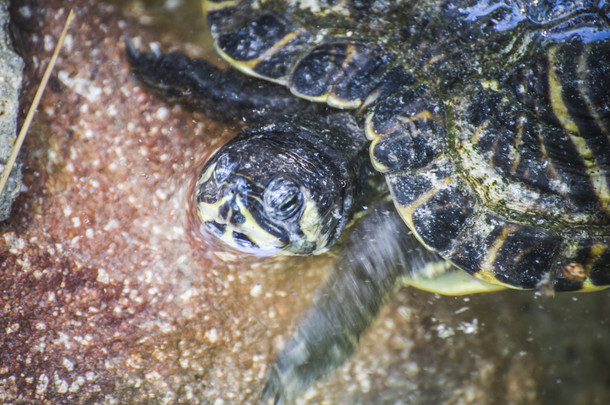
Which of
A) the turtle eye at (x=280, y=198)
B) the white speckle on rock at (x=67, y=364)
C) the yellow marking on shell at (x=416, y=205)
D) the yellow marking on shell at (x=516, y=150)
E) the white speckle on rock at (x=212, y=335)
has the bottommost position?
the white speckle on rock at (x=67, y=364)

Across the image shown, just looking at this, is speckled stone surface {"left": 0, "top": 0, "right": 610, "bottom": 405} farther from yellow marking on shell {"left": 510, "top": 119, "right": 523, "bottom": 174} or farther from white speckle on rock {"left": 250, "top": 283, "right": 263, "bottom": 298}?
yellow marking on shell {"left": 510, "top": 119, "right": 523, "bottom": 174}

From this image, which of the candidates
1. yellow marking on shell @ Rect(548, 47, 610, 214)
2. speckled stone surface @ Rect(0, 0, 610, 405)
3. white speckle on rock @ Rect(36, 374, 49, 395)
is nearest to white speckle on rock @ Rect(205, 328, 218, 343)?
speckled stone surface @ Rect(0, 0, 610, 405)

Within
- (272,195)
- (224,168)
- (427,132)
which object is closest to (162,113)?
(224,168)

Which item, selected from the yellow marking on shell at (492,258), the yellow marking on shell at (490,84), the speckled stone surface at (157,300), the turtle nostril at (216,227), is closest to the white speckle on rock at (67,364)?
the speckled stone surface at (157,300)

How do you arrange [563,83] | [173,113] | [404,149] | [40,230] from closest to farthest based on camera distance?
[563,83], [404,149], [40,230], [173,113]

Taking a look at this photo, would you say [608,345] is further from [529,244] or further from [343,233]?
[343,233]

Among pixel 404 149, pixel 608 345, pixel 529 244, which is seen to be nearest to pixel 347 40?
pixel 404 149

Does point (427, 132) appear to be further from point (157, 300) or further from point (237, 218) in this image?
point (157, 300)

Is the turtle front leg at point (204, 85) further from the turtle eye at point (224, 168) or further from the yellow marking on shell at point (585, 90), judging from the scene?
the yellow marking on shell at point (585, 90)
